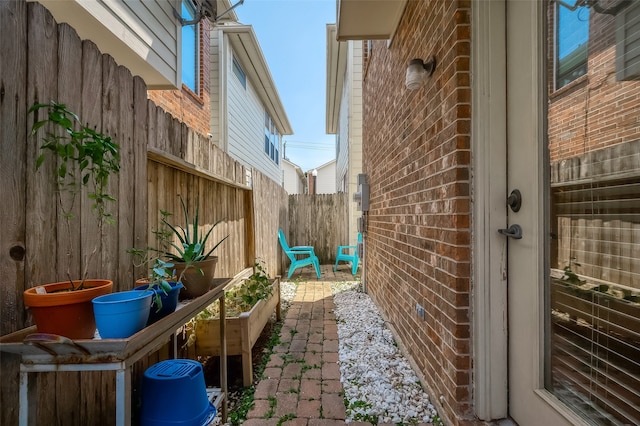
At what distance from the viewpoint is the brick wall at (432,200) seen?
4.93 feet

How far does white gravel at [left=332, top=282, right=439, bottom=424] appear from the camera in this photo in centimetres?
176

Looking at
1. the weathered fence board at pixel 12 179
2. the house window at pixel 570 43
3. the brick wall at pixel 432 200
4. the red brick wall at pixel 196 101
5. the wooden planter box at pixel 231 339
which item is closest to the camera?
the weathered fence board at pixel 12 179

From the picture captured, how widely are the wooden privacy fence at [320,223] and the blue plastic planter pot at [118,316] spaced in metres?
6.43

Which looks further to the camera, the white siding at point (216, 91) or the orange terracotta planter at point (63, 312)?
the white siding at point (216, 91)

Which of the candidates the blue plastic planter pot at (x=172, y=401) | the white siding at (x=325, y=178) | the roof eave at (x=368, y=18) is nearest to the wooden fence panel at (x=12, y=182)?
the blue plastic planter pot at (x=172, y=401)

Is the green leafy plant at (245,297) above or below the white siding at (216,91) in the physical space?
below

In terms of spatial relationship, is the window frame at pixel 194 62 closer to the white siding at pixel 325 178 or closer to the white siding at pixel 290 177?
the white siding at pixel 290 177

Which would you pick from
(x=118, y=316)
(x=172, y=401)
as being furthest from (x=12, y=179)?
(x=172, y=401)

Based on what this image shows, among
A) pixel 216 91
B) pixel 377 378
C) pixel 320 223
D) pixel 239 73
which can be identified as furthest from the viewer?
pixel 320 223

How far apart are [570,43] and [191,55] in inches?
218

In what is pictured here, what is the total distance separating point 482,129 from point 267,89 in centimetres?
813

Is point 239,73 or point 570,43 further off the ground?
point 239,73

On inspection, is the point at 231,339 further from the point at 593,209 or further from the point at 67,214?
the point at 593,209

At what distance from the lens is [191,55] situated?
205 inches
